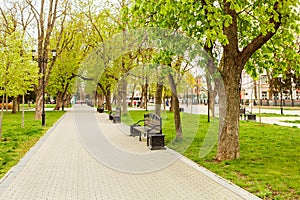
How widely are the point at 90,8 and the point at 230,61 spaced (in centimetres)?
2296

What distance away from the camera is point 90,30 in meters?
30.2

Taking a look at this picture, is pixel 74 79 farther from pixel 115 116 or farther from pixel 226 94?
pixel 226 94

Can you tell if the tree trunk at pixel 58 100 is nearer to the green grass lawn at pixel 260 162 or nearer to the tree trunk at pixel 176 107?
the green grass lawn at pixel 260 162

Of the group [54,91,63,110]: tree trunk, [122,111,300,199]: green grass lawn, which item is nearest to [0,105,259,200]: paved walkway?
[122,111,300,199]: green grass lawn

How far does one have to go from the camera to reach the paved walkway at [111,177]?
5668mm

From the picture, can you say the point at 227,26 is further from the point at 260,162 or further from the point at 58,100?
the point at 58,100

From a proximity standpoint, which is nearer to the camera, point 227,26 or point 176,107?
point 227,26

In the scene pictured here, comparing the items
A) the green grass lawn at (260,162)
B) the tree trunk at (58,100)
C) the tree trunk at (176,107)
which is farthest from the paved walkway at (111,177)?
the tree trunk at (58,100)

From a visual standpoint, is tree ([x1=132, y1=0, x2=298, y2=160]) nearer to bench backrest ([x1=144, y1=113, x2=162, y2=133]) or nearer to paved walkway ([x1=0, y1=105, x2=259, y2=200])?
paved walkway ([x1=0, y1=105, x2=259, y2=200])

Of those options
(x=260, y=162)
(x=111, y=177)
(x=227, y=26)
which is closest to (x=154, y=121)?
(x=260, y=162)

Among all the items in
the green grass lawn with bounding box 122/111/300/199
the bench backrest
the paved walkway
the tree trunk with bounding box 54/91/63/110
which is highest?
the tree trunk with bounding box 54/91/63/110

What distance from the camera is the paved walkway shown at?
5.67 m

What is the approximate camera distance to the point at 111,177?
6914 millimetres

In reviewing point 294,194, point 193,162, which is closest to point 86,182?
point 193,162
